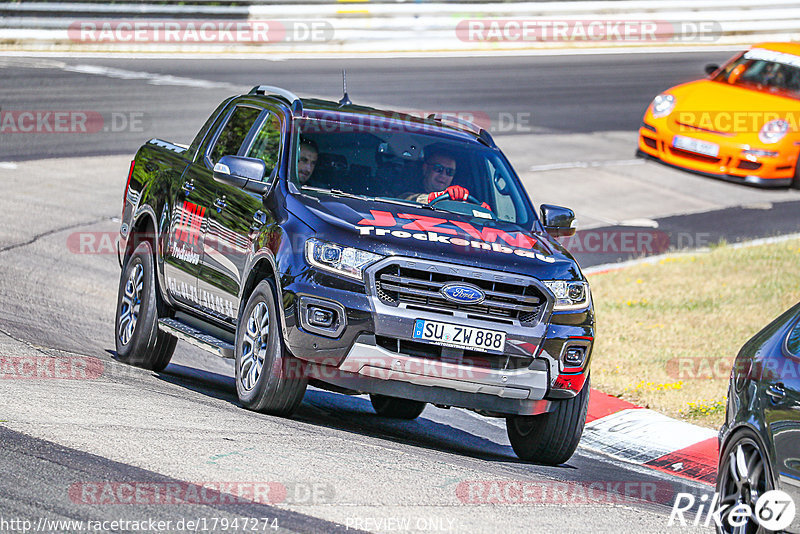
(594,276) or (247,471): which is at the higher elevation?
(247,471)

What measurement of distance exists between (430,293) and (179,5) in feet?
69.1

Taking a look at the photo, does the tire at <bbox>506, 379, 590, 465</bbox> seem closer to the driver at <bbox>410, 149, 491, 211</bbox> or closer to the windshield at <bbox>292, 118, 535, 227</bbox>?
the windshield at <bbox>292, 118, 535, 227</bbox>

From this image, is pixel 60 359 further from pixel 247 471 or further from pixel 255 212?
pixel 247 471

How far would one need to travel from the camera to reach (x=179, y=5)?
89.2 ft

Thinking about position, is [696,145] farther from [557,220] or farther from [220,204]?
[220,204]

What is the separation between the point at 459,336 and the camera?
7.38m

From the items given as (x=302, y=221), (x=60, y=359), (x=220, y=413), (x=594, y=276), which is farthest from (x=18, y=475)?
(x=594, y=276)

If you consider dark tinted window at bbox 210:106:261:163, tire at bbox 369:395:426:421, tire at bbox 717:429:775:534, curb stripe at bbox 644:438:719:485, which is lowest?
curb stripe at bbox 644:438:719:485

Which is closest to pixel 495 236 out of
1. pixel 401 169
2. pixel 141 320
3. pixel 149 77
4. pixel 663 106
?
pixel 401 169

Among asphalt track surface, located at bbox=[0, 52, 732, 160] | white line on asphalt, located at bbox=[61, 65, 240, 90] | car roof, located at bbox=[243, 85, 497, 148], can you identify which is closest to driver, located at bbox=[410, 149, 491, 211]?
car roof, located at bbox=[243, 85, 497, 148]

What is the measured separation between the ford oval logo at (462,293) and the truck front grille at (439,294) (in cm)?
2

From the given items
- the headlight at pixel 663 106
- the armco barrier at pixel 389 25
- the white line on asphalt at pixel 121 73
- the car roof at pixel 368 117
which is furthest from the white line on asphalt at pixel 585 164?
the car roof at pixel 368 117

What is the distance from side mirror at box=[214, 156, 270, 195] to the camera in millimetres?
8102

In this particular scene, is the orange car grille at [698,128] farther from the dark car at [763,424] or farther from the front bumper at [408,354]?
the dark car at [763,424]
